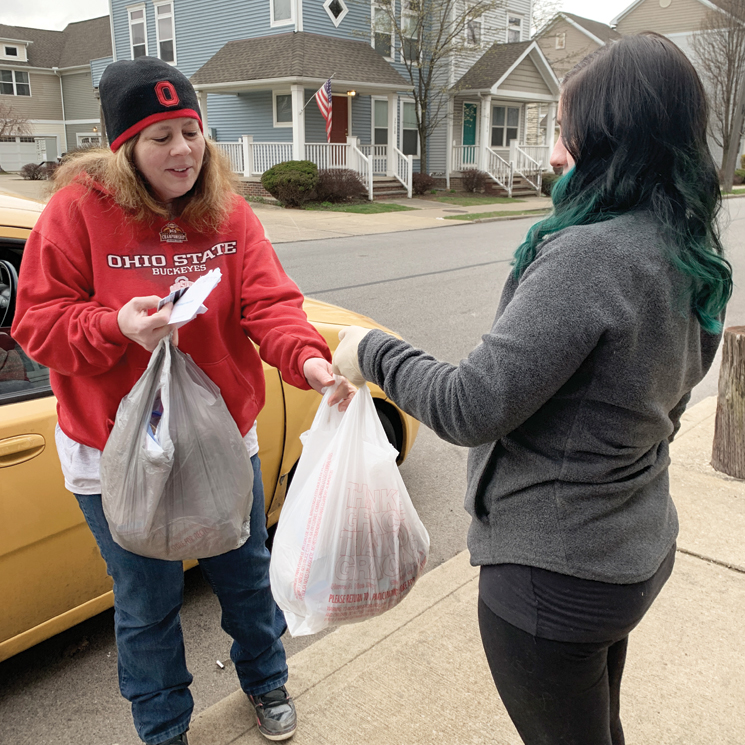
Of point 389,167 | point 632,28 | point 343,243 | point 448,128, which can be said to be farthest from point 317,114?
point 632,28

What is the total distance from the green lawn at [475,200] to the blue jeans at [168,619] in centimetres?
2052

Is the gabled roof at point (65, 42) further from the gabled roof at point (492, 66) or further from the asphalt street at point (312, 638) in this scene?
the asphalt street at point (312, 638)

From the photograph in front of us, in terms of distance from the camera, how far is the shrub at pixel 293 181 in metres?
19.2

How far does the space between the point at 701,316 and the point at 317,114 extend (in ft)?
74.7

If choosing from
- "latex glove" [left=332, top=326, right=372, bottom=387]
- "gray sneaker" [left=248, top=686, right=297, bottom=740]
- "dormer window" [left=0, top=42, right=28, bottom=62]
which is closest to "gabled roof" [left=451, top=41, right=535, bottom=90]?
"dormer window" [left=0, top=42, right=28, bottom=62]

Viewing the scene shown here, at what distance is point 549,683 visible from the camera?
142 centimetres

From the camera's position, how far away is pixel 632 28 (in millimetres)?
39188

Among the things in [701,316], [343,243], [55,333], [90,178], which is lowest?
[343,243]

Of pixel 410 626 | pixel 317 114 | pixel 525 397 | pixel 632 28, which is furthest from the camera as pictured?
pixel 632 28

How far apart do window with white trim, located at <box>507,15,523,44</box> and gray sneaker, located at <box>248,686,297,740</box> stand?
30.3 m

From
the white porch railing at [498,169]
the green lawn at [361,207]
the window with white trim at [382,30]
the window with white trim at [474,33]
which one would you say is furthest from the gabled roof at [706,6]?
the green lawn at [361,207]

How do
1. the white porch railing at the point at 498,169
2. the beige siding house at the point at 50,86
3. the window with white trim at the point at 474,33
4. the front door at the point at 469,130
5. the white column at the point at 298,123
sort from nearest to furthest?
the white column at the point at 298,123 → the white porch railing at the point at 498,169 → the window with white trim at the point at 474,33 → the front door at the point at 469,130 → the beige siding house at the point at 50,86

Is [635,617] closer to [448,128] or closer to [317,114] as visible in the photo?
[317,114]

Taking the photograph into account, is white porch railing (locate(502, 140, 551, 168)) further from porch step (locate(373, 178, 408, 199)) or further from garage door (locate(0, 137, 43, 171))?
garage door (locate(0, 137, 43, 171))
